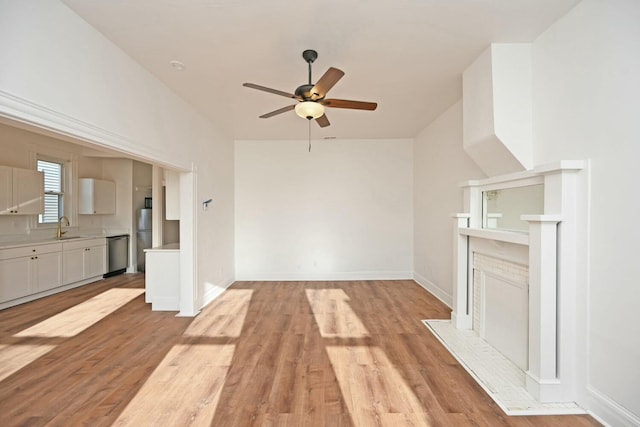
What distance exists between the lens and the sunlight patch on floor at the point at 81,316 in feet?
10.9

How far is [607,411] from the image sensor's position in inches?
72.6

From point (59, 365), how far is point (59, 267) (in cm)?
315

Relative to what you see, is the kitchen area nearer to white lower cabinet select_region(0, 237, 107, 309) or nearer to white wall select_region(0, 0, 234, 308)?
white lower cabinet select_region(0, 237, 107, 309)

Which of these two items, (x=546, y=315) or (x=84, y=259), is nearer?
(x=546, y=315)

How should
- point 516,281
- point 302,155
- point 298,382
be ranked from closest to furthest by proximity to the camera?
1. point 298,382
2. point 516,281
3. point 302,155

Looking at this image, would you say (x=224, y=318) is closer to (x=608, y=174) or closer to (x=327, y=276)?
(x=327, y=276)

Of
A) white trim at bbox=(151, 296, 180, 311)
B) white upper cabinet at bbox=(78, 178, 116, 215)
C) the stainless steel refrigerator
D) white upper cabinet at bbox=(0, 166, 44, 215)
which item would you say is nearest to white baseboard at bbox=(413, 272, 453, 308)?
white trim at bbox=(151, 296, 180, 311)

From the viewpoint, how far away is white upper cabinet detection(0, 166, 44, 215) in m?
4.54

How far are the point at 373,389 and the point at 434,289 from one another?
295 cm

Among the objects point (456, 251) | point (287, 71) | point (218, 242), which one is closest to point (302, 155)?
point (218, 242)

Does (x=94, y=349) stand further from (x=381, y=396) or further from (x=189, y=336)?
(x=381, y=396)

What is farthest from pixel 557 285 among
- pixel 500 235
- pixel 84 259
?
pixel 84 259

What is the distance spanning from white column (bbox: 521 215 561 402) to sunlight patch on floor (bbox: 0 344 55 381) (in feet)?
13.8

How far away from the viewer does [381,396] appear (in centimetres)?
217
